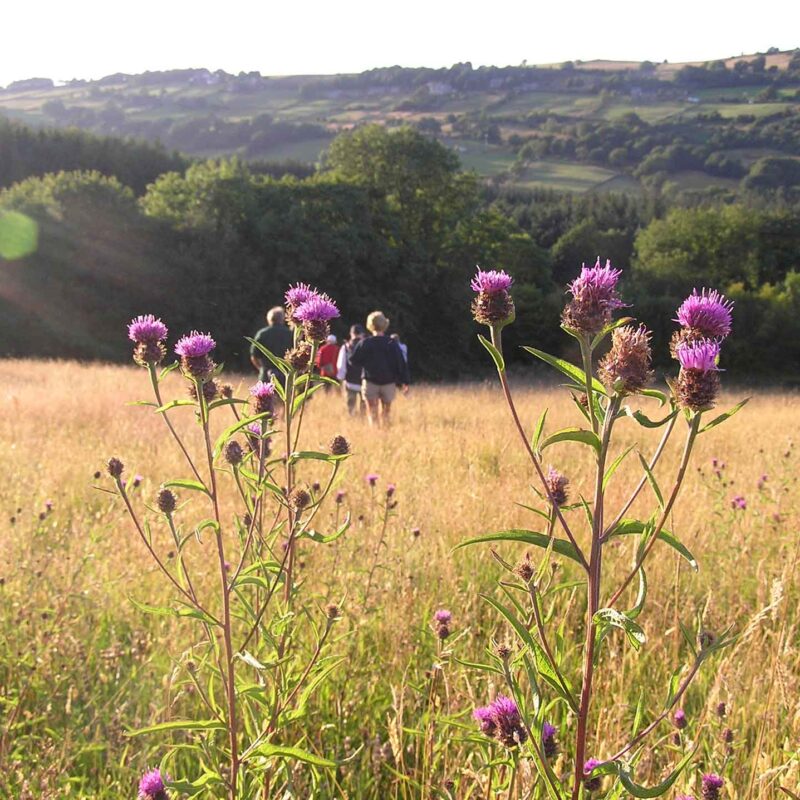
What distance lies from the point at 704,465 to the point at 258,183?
2922 centimetres

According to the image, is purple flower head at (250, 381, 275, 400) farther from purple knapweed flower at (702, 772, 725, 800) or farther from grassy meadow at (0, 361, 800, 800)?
purple knapweed flower at (702, 772, 725, 800)

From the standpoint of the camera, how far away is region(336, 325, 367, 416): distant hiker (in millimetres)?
9383

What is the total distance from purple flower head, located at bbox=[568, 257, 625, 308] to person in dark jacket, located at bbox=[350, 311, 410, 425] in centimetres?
740

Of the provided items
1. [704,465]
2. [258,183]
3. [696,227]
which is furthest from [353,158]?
[704,465]

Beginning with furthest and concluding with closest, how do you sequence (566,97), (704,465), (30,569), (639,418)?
1. (566,97)
2. (704,465)
3. (30,569)
4. (639,418)

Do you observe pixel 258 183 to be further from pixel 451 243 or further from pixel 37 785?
pixel 37 785

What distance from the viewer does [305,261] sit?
2953 cm

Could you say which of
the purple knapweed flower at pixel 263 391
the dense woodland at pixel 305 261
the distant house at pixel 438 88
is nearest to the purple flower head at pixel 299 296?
the purple knapweed flower at pixel 263 391

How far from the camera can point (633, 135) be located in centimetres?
10538

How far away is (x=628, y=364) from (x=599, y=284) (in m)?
0.19

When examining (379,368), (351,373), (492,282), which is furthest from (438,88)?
(492,282)

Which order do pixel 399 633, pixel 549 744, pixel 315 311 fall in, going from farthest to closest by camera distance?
pixel 399 633 → pixel 315 311 → pixel 549 744

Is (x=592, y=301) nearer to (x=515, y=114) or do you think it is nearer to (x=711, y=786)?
(x=711, y=786)

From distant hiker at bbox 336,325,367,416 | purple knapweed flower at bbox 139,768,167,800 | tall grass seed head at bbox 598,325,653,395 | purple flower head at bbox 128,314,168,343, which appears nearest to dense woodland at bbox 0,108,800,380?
distant hiker at bbox 336,325,367,416
